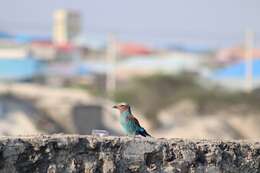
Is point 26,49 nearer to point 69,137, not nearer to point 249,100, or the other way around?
point 249,100

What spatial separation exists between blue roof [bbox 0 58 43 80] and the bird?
63.2 m

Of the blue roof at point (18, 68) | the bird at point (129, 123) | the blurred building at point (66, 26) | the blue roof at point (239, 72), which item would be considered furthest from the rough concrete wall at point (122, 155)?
the blurred building at point (66, 26)

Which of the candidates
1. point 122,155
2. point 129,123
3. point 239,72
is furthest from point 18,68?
point 122,155

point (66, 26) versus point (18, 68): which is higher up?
point (66, 26)

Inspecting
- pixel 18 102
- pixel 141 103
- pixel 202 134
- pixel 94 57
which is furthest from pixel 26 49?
pixel 94 57

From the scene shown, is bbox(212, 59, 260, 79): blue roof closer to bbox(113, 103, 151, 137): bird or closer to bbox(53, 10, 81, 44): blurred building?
bbox(53, 10, 81, 44): blurred building

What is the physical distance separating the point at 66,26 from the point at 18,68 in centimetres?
2287

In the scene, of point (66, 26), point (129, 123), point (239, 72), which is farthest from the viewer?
point (66, 26)

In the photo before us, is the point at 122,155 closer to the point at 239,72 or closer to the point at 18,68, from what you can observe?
the point at 18,68

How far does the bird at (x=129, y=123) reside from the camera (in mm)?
10475

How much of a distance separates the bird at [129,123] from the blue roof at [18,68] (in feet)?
207

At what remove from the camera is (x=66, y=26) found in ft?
348

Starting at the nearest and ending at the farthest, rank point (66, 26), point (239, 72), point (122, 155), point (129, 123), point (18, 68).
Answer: point (122, 155)
point (129, 123)
point (18, 68)
point (239, 72)
point (66, 26)

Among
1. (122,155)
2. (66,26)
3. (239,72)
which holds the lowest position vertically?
(122,155)
